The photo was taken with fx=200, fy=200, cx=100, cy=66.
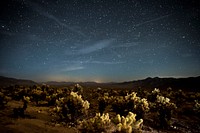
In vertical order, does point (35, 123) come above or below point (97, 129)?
below

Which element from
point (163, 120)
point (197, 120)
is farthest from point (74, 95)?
point (197, 120)

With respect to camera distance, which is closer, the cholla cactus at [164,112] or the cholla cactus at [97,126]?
the cholla cactus at [97,126]

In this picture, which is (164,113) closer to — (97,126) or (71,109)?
(71,109)

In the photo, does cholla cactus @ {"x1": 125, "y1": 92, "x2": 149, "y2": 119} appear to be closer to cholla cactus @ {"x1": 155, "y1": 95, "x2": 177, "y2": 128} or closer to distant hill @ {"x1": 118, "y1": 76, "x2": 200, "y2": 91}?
cholla cactus @ {"x1": 155, "y1": 95, "x2": 177, "y2": 128}

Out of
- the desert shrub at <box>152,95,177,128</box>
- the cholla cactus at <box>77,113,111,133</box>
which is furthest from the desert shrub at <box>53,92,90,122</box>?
the cholla cactus at <box>77,113,111,133</box>

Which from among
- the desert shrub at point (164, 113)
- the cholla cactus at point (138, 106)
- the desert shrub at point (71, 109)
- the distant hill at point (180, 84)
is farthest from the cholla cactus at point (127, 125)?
the distant hill at point (180, 84)

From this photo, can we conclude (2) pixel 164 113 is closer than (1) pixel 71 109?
No

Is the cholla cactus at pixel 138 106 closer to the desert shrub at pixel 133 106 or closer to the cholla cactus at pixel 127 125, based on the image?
the desert shrub at pixel 133 106

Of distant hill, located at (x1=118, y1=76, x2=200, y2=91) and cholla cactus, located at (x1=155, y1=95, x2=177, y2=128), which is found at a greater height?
distant hill, located at (x1=118, y1=76, x2=200, y2=91)

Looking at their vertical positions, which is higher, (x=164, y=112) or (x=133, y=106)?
(x=133, y=106)

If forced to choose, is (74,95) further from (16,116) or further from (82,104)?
(16,116)

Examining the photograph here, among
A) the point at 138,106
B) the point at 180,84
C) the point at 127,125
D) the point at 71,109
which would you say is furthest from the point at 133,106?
the point at 180,84

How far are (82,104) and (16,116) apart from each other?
15.6ft

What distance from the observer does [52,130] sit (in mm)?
11344
